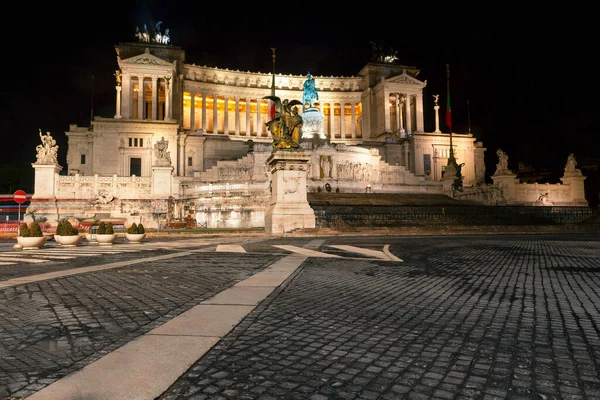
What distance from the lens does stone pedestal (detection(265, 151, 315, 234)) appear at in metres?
22.5

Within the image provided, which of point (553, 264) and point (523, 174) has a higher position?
point (523, 174)

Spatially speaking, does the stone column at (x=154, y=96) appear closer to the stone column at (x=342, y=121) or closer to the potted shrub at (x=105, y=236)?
the stone column at (x=342, y=121)

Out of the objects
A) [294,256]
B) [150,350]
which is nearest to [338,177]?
[294,256]

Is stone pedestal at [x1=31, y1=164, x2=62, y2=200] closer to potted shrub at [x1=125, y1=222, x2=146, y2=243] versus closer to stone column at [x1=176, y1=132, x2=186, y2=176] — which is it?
stone column at [x1=176, y1=132, x2=186, y2=176]

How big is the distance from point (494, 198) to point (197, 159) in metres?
43.0

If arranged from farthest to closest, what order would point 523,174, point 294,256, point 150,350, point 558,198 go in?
point 523,174, point 558,198, point 294,256, point 150,350

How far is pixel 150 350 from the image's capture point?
367cm

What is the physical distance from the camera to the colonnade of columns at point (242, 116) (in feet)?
273

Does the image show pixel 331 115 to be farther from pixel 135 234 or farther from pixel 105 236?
pixel 105 236

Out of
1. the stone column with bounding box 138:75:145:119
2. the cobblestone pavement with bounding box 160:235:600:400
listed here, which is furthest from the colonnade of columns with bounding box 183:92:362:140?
the cobblestone pavement with bounding box 160:235:600:400

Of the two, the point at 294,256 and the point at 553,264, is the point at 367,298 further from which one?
the point at 553,264

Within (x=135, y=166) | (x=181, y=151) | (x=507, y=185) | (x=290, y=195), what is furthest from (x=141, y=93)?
(x=507, y=185)

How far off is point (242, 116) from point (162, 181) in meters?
53.7

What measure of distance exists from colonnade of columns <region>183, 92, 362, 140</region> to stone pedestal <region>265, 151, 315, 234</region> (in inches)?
2406
